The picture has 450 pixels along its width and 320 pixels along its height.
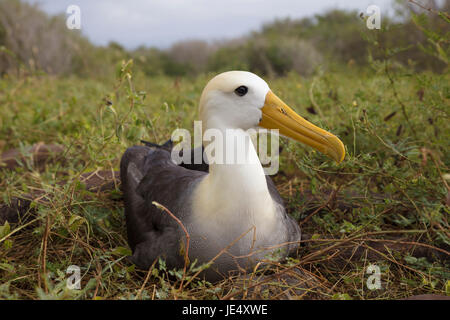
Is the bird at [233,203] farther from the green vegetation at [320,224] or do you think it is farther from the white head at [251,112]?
the green vegetation at [320,224]

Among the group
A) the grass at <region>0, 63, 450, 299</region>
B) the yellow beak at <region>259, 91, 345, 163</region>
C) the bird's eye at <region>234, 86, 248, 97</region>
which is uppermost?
the bird's eye at <region>234, 86, 248, 97</region>

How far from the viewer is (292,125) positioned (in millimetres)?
1897

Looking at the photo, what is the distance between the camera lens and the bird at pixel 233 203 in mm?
1807

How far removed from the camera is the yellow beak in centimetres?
186

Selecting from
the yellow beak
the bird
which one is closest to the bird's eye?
the bird

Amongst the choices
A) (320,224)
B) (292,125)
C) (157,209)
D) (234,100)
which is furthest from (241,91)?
(320,224)

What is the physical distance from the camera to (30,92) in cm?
630

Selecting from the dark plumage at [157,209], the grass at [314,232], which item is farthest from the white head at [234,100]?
the grass at [314,232]

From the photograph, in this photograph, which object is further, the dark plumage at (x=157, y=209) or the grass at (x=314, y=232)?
the dark plumage at (x=157, y=209)

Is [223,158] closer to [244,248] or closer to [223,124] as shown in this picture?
[223,124]

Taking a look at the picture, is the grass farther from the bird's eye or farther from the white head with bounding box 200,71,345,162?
the bird's eye

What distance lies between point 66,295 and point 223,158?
0.83 m

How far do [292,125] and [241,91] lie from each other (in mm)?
286

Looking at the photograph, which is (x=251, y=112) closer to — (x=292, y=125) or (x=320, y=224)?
(x=292, y=125)
